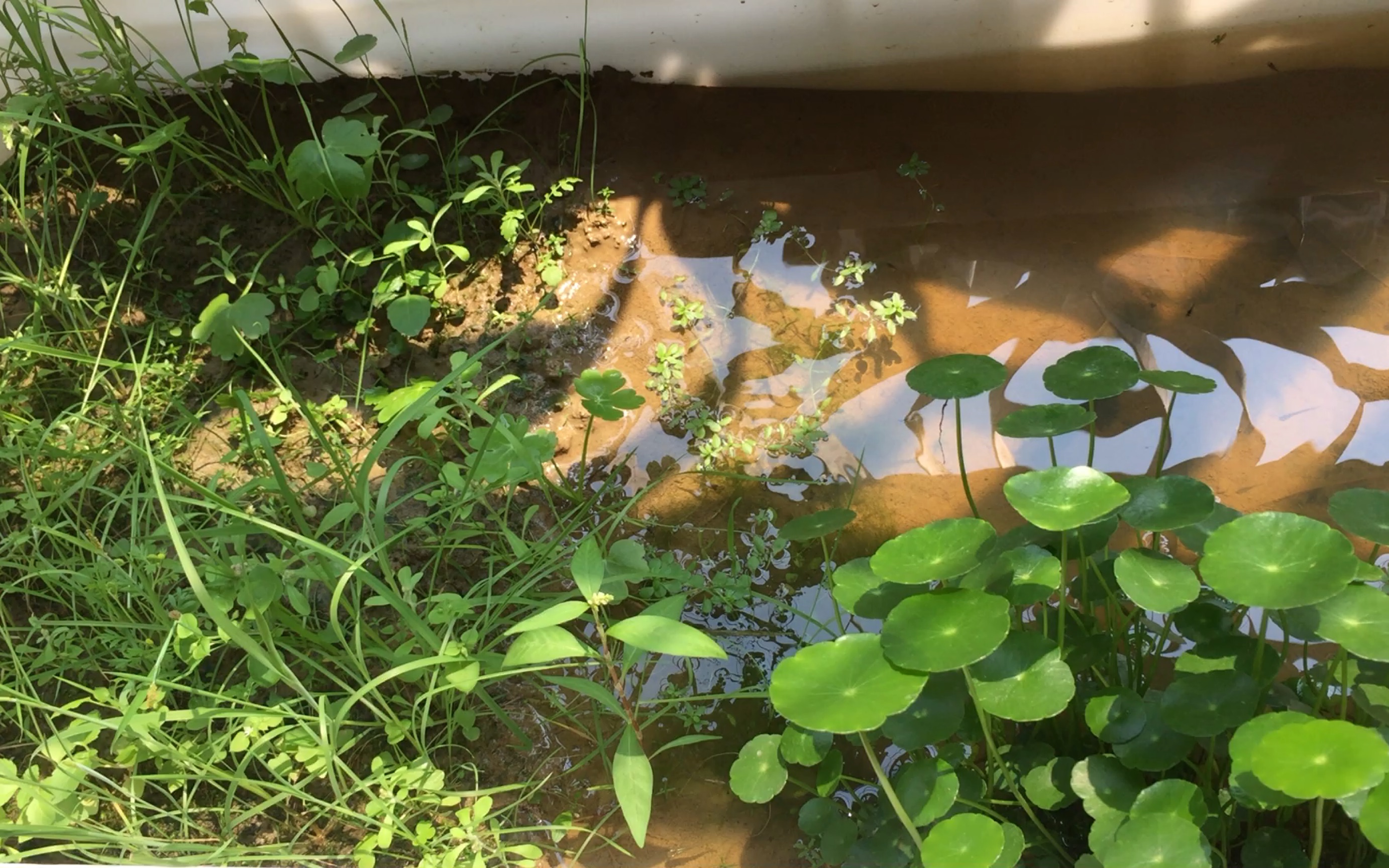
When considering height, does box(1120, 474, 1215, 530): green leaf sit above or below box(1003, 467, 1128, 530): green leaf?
below

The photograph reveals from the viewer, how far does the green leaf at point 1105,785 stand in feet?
4.02

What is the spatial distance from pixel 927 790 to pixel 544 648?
566mm

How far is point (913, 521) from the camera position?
187cm

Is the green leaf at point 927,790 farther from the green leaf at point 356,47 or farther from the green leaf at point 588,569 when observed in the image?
the green leaf at point 356,47

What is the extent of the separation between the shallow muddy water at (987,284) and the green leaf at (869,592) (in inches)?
15.2

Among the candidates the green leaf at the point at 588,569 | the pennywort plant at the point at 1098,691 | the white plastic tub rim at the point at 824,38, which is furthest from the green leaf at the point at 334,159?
the pennywort plant at the point at 1098,691

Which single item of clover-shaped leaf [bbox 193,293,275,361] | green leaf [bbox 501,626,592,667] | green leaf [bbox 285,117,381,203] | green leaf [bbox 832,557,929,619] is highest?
green leaf [bbox 285,117,381,203]

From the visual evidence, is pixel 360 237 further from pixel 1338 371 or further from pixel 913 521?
pixel 1338 371

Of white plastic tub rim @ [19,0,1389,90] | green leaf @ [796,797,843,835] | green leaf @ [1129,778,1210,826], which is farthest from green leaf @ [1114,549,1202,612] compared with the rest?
white plastic tub rim @ [19,0,1389,90]

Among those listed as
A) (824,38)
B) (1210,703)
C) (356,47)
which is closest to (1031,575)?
(1210,703)

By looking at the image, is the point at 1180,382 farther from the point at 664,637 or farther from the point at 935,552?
the point at 664,637

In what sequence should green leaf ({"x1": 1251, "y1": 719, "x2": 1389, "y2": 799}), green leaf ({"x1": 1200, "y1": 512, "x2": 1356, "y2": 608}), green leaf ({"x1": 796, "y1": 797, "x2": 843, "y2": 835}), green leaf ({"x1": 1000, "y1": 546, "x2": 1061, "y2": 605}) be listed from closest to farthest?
1. green leaf ({"x1": 1251, "y1": 719, "x2": 1389, "y2": 799})
2. green leaf ({"x1": 1200, "y1": 512, "x2": 1356, "y2": 608})
3. green leaf ({"x1": 1000, "y1": 546, "x2": 1061, "y2": 605})
4. green leaf ({"x1": 796, "y1": 797, "x2": 843, "y2": 835})

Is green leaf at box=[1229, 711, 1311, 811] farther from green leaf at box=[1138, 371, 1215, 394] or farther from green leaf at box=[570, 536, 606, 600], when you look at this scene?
green leaf at box=[570, 536, 606, 600]

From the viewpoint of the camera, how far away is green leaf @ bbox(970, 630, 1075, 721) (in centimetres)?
118
